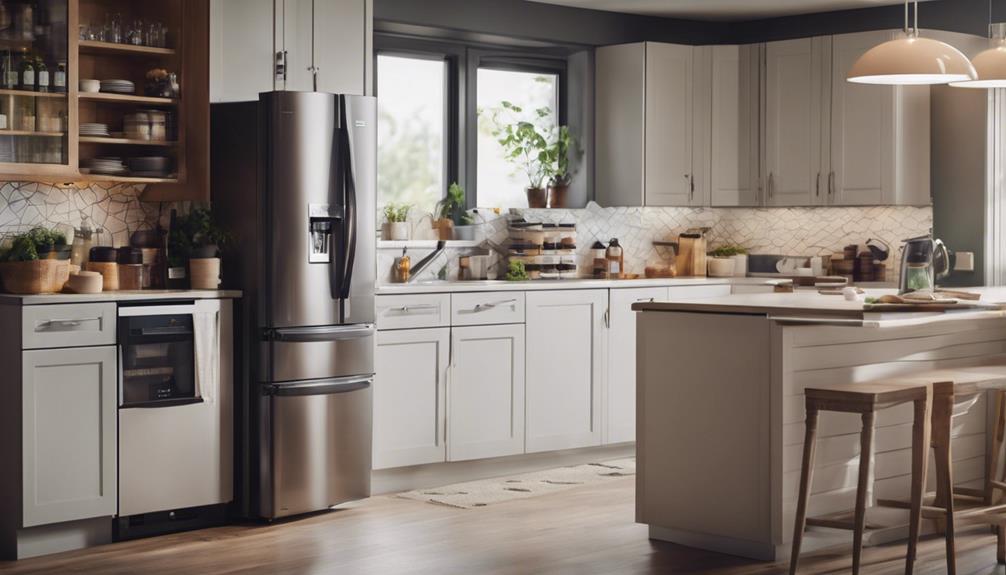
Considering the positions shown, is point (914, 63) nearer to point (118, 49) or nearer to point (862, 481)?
point (862, 481)

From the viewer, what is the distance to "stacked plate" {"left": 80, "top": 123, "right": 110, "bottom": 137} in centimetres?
539

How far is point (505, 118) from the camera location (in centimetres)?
747

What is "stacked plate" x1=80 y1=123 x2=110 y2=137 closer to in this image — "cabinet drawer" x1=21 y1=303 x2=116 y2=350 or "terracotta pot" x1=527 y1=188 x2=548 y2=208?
"cabinet drawer" x1=21 y1=303 x2=116 y2=350

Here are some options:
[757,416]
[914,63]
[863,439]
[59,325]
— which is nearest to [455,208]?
[59,325]

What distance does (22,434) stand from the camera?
481 centimetres

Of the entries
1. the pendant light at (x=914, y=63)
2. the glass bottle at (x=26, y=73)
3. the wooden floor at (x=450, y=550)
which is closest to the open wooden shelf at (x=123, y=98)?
the glass bottle at (x=26, y=73)

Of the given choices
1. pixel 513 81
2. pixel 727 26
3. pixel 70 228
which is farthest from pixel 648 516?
pixel 727 26

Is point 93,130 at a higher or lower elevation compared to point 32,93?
lower

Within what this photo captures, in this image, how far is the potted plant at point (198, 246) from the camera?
5.46 meters

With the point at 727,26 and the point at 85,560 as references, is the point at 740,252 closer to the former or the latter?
the point at 727,26

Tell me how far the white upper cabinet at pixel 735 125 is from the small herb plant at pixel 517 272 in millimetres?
1390

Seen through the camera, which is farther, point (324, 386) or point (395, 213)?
point (395, 213)

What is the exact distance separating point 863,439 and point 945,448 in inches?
15.5

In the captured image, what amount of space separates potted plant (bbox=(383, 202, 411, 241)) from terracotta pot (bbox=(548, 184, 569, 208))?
1.00 metres
